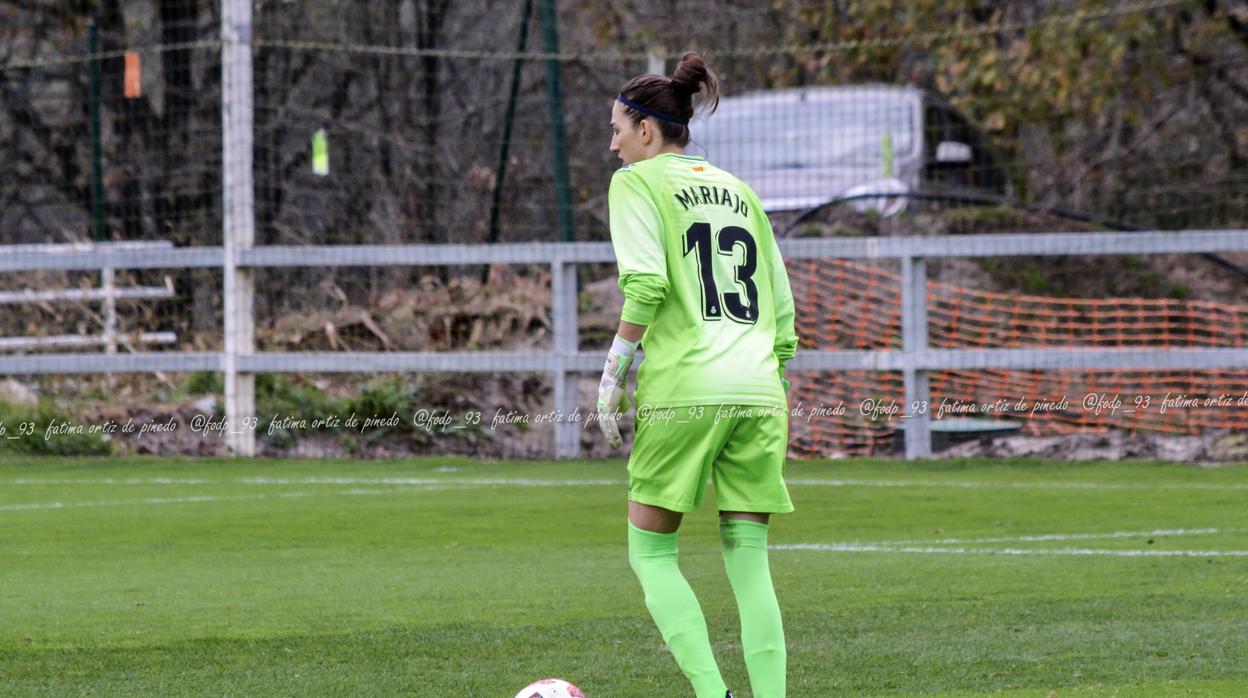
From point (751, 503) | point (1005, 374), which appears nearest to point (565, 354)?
point (1005, 374)

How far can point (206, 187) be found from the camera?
16594 mm

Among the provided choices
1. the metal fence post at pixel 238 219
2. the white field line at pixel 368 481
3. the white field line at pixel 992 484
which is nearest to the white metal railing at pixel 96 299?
the metal fence post at pixel 238 219

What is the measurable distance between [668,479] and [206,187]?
1326 cm

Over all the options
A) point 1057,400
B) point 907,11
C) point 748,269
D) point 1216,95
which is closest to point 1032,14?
point 907,11

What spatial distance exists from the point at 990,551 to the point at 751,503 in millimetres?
3274

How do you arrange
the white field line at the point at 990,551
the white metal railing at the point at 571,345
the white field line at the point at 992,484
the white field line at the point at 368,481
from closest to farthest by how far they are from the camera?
the white field line at the point at 990,551, the white field line at the point at 992,484, the white field line at the point at 368,481, the white metal railing at the point at 571,345

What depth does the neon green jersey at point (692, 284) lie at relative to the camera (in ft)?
13.7

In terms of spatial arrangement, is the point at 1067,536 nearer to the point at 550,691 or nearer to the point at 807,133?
the point at 550,691

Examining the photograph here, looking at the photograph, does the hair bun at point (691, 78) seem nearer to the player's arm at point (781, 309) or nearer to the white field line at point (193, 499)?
the player's arm at point (781, 309)

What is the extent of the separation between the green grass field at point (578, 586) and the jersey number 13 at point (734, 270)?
1.09 m

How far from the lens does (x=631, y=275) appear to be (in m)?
4.11

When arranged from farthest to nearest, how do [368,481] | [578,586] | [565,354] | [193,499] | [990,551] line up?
1. [565,354]
2. [368,481]
3. [193,499]
4. [990,551]
5. [578,586]

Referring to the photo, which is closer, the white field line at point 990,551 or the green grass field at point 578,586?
the green grass field at point 578,586

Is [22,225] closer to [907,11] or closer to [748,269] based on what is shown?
[907,11]
